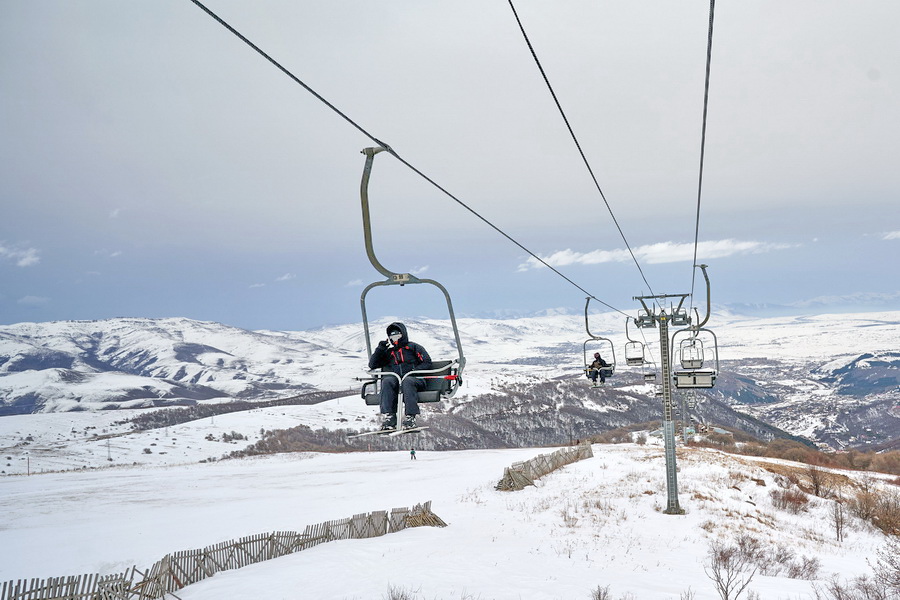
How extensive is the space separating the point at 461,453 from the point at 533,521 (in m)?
42.7

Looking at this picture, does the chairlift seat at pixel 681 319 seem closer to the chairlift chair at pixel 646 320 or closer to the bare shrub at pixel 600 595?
the chairlift chair at pixel 646 320

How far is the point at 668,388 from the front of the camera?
28.9 meters

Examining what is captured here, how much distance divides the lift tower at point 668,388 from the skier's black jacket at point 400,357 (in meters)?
17.1

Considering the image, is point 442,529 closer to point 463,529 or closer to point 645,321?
point 463,529

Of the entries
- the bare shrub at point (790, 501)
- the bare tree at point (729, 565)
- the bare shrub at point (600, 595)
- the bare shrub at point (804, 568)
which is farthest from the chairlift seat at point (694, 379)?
the bare shrub at point (790, 501)

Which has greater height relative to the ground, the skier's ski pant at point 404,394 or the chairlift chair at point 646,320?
the chairlift chair at point 646,320

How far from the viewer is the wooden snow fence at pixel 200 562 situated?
50.9ft

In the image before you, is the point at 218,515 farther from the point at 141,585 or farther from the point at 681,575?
the point at 681,575

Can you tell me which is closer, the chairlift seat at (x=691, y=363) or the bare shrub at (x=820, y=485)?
the chairlift seat at (x=691, y=363)

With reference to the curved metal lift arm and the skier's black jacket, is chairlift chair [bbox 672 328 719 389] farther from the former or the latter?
the curved metal lift arm

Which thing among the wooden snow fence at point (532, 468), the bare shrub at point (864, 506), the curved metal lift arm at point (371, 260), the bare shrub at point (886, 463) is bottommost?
the bare shrub at point (886, 463)

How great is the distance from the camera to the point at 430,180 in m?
12.1

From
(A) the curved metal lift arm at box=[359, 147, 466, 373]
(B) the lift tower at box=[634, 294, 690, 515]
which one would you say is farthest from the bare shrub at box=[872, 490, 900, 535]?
(A) the curved metal lift arm at box=[359, 147, 466, 373]

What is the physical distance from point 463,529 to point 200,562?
1167cm
